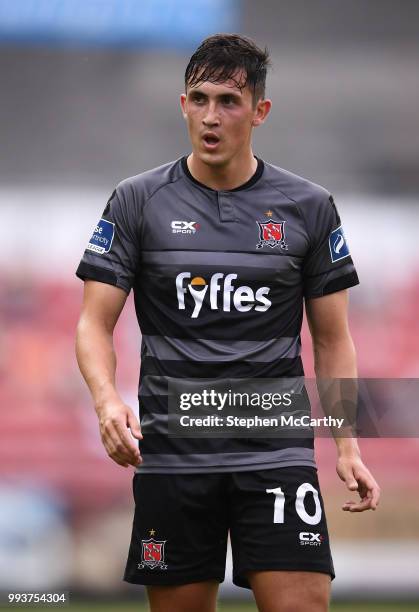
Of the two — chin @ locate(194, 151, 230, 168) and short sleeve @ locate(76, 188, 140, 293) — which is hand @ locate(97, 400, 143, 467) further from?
chin @ locate(194, 151, 230, 168)

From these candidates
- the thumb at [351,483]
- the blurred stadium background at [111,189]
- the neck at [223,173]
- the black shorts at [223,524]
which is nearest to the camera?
the black shorts at [223,524]

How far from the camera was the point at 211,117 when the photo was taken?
3.53 m

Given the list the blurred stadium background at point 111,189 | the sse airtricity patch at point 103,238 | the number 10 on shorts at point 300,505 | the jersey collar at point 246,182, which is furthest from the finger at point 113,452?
the blurred stadium background at point 111,189

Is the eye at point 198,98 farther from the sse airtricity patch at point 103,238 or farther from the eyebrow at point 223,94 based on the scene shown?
the sse airtricity patch at point 103,238

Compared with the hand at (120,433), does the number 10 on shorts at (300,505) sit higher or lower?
lower

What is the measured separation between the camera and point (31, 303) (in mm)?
7066

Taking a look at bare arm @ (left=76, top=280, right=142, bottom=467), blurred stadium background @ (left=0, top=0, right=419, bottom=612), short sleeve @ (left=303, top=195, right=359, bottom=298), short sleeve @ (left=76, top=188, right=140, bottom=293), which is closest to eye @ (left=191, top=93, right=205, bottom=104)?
short sleeve @ (left=76, top=188, right=140, bottom=293)

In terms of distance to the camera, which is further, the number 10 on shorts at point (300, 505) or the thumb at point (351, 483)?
the thumb at point (351, 483)

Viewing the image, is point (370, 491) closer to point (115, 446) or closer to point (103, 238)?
point (115, 446)

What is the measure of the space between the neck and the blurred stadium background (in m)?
3.15

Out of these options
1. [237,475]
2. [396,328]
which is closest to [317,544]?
[237,475]

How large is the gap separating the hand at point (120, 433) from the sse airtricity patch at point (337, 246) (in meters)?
0.83

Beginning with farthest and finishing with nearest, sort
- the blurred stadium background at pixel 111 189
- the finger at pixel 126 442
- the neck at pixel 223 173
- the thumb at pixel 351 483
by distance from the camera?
the blurred stadium background at pixel 111 189, the neck at pixel 223 173, the thumb at pixel 351 483, the finger at pixel 126 442

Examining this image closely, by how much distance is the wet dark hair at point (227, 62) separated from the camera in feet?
11.7
